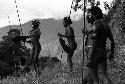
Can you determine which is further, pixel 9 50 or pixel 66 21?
pixel 9 50

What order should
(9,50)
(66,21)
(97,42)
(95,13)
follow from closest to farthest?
(95,13) < (97,42) < (66,21) < (9,50)

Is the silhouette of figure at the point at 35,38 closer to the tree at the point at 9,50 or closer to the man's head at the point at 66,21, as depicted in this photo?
the man's head at the point at 66,21

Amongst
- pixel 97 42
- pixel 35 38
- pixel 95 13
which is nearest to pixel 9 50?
pixel 35 38

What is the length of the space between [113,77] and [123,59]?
175 inches

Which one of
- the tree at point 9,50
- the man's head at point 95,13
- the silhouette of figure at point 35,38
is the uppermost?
the man's head at point 95,13

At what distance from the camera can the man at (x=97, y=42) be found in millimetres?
7543

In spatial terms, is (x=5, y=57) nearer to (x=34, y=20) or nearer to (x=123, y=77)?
(x=34, y=20)

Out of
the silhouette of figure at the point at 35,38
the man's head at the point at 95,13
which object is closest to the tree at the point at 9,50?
the silhouette of figure at the point at 35,38

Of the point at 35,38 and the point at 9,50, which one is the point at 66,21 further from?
the point at 9,50

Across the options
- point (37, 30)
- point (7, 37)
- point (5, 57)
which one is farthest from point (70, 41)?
point (7, 37)

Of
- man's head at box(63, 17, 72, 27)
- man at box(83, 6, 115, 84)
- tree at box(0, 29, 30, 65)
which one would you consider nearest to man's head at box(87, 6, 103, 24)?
man at box(83, 6, 115, 84)

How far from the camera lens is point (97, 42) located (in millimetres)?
7676

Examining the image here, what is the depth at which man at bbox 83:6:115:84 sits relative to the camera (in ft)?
24.7

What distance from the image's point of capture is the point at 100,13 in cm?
757
